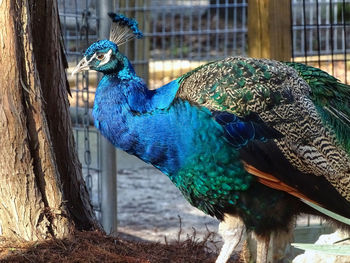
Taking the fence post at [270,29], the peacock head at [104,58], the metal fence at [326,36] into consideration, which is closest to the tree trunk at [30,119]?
the peacock head at [104,58]

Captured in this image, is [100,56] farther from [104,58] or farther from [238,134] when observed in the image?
[238,134]

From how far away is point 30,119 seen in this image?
404 centimetres

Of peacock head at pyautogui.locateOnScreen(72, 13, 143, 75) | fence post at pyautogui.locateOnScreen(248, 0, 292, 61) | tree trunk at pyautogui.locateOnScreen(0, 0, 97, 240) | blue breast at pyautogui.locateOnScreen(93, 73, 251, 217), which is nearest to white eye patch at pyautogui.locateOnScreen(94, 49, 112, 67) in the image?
peacock head at pyautogui.locateOnScreen(72, 13, 143, 75)

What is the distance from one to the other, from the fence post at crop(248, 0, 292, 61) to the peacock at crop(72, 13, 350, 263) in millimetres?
826

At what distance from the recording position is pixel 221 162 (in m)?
3.66

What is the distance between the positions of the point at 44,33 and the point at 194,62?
5643 millimetres

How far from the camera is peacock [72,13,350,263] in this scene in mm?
3674

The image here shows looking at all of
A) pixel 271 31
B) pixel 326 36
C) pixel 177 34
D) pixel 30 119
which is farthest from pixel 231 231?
pixel 177 34

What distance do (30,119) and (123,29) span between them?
0.74 metres

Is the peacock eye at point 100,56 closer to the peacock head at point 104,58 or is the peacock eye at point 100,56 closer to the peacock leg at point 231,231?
the peacock head at point 104,58

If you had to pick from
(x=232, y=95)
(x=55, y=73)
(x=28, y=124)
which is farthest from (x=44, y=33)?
(x=232, y=95)

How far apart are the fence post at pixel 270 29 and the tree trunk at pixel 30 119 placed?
131cm

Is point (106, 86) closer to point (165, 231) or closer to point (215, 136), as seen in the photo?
point (215, 136)

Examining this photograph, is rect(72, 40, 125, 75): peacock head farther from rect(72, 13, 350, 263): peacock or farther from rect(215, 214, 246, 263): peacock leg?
rect(215, 214, 246, 263): peacock leg
